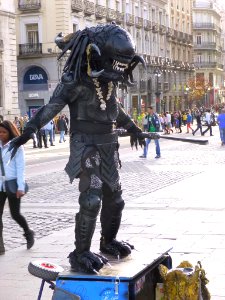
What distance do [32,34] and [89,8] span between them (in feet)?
17.9

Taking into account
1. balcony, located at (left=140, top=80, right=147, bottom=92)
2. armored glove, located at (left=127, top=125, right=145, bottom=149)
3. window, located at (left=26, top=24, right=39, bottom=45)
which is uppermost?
window, located at (left=26, top=24, right=39, bottom=45)

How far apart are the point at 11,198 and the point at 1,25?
98.5 ft

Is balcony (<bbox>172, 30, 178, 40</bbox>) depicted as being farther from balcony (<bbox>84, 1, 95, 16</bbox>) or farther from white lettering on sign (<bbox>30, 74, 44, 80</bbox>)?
white lettering on sign (<bbox>30, 74, 44, 80</bbox>)

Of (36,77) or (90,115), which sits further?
(36,77)

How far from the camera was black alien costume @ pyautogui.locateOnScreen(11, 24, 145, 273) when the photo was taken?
5.03 metres

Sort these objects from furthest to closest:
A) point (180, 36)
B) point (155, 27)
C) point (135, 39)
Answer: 1. point (180, 36)
2. point (155, 27)
3. point (135, 39)

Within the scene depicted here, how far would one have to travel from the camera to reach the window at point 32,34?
1870 inches

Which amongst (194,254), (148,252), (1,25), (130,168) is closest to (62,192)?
(130,168)

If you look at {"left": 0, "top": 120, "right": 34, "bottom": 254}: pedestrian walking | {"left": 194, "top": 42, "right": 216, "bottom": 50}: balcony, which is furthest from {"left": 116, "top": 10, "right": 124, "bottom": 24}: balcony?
{"left": 0, "top": 120, "right": 34, "bottom": 254}: pedestrian walking

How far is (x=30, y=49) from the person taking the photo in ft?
155

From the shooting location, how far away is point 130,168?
18.7 metres

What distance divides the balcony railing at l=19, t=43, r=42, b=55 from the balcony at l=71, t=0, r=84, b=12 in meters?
3.50

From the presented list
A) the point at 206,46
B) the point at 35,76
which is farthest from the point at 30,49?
the point at 206,46

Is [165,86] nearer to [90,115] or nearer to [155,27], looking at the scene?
[155,27]
